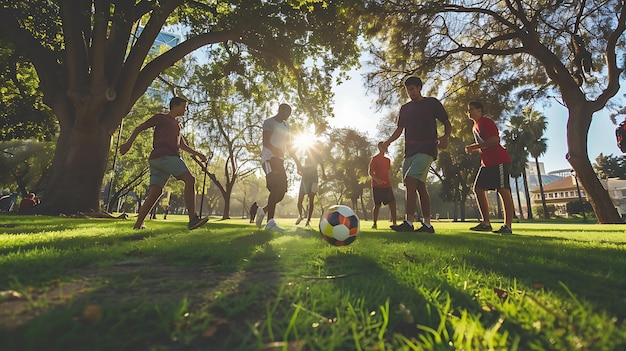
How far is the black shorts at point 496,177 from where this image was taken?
251 inches

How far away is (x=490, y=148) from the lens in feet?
21.7

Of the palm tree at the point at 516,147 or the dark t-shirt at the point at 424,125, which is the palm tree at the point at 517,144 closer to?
the palm tree at the point at 516,147

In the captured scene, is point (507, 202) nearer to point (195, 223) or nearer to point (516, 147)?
point (195, 223)

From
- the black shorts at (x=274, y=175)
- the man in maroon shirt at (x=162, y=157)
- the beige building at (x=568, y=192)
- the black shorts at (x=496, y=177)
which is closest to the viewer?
the man in maroon shirt at (x=162, y=157)

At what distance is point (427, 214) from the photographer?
5949mm

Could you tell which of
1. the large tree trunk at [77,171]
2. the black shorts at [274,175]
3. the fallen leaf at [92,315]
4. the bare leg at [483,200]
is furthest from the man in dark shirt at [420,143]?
the large tree trunk at [77,171]

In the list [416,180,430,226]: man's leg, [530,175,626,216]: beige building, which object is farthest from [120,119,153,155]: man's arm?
[530,175,626,216]: beige building

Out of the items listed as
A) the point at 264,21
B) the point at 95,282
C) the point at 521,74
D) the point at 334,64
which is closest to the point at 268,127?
the point at 95,282

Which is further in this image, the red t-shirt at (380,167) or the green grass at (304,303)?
the red t-shirt at (380,167)

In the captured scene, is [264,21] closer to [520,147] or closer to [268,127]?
[268,127]

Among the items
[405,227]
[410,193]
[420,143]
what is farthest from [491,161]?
[405,227]

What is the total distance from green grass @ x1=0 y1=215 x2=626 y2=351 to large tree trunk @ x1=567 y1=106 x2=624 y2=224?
12.0 meters

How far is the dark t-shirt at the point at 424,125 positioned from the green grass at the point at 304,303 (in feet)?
10.9

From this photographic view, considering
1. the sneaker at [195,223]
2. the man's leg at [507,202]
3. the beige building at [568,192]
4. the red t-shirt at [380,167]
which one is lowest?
the sneaker at [195,223]
